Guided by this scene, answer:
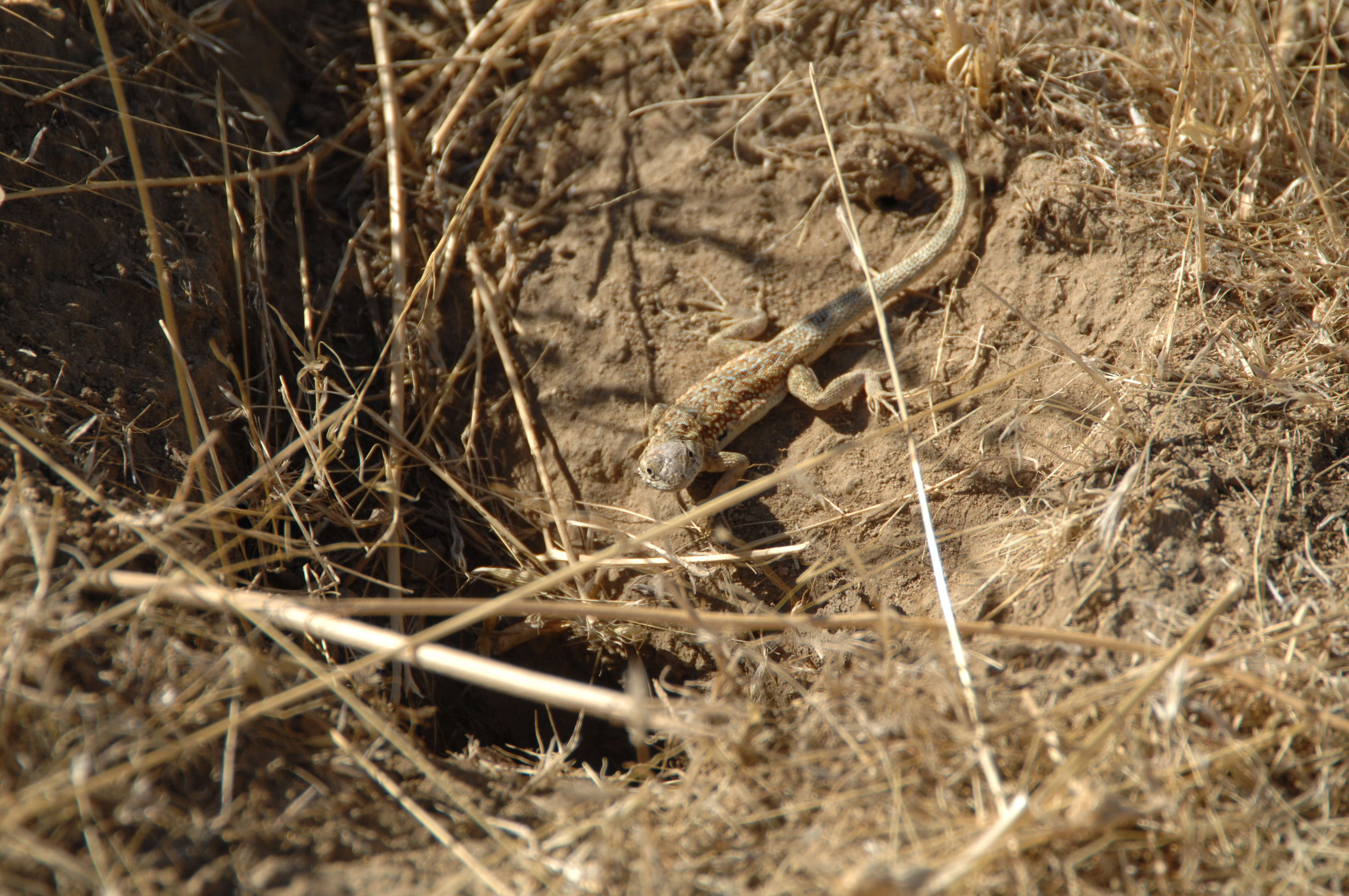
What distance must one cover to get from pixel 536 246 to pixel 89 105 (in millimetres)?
2238

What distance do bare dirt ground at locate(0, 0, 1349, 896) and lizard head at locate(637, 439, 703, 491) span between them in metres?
0.23

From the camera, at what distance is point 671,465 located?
402 cm

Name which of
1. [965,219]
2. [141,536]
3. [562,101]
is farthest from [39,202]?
[965,219]

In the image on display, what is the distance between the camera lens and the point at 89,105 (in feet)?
12.3

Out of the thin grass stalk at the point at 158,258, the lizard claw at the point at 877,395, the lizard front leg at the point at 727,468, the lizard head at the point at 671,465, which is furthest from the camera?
the lizard front leg at the point at 727,468

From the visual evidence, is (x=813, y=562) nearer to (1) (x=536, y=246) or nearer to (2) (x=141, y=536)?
(1) (x=536, y=246)

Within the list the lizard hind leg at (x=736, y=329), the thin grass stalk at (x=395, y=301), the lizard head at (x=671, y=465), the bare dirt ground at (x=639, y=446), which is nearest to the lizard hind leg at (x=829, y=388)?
the bare dirt ground at (x=639, y=446)

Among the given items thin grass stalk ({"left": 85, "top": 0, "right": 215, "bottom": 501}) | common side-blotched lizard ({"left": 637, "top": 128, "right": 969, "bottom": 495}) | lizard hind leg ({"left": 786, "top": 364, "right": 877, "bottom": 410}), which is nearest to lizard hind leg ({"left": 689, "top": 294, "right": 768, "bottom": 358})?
common side-blotched lizard ({"left": 637, "top": 128, "right": 969, "bottom": 495})

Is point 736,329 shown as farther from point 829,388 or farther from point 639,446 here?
point 639,446

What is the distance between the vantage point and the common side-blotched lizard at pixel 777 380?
420cm

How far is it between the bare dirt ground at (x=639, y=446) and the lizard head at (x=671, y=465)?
0.23m

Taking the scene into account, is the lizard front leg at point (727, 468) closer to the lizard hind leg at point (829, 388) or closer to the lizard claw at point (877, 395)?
the lizard hind leg at point (829, 388)

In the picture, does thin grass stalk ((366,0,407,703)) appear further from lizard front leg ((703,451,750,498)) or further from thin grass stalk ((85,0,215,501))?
lizard front leg ((703,451,750,498))

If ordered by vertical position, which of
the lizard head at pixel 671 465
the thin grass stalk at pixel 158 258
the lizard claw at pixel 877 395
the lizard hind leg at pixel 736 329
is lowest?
the lizard head at pixel 671 465
